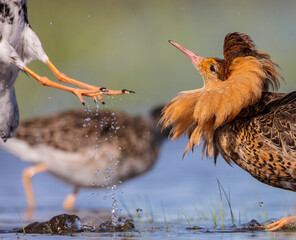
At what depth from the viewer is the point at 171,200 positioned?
9.16 m

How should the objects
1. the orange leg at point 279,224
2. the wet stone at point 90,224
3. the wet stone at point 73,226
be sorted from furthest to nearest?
the wet stone at point 90,224, the wet stone at point 73,226, the orange leg at point 279,224

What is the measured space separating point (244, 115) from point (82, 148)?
11.2ft

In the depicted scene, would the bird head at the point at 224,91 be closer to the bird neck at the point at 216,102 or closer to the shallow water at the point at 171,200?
the bird neck at the point at 216,102

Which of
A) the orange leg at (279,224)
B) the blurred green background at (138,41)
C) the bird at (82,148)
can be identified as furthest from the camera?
the blurred green background at (138,41)

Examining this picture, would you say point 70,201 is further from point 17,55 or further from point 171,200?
point 17,55

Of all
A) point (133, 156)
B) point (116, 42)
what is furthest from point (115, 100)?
point (133, 156)

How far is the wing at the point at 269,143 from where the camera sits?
19.5 feet

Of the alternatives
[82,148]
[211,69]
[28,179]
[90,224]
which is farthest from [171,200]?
[211,69]

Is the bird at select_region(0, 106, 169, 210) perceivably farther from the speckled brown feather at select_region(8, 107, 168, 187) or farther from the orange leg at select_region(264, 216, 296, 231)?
the orange leg at select_region(264, 216, 296, 231)

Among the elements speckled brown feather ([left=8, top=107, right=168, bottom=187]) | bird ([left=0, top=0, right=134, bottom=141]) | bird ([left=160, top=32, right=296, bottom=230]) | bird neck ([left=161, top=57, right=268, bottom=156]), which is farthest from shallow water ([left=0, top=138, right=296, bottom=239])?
bird ([left=0, top=0, right=134, bottom=141])

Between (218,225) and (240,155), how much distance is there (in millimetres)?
781

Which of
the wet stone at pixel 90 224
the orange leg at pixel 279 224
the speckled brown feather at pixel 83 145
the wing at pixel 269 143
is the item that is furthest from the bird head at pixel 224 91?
the speckled brown feather at pixel 83 145

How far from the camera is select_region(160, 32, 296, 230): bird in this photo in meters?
5.99

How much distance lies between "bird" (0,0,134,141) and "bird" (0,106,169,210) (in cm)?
236
